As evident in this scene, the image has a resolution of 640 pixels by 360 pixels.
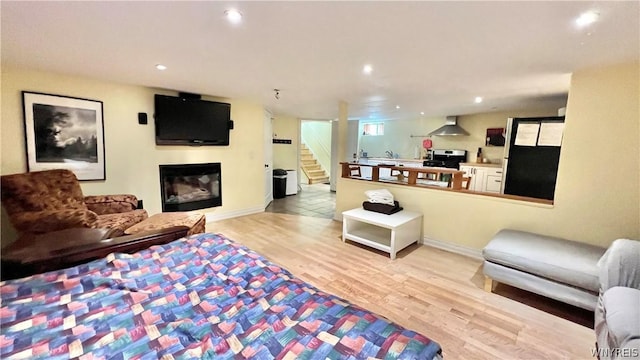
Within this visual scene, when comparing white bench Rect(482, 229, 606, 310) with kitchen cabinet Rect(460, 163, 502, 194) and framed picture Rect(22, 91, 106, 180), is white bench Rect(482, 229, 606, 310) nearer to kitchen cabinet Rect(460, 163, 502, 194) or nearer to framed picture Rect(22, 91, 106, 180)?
kitchen cabinet Rect(460, 163, 502, 194)

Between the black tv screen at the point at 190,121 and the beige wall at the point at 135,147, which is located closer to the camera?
the beige wall at the point at 135,147

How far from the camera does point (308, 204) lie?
603 cm

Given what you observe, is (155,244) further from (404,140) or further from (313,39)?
(404,140)

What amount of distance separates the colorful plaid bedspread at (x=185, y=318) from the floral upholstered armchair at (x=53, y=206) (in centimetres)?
93

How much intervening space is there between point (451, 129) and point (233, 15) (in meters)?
5.71

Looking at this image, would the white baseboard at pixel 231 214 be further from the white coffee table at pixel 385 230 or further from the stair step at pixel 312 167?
the stair step at pixel 312 167

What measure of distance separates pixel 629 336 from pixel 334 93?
141 inches

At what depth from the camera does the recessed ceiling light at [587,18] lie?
1.54 m

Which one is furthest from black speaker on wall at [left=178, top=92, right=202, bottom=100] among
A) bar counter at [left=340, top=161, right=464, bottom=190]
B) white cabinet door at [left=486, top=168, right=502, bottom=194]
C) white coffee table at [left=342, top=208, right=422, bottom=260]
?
white cabinet door at [left=486, top=168, right=502, bottom=194]

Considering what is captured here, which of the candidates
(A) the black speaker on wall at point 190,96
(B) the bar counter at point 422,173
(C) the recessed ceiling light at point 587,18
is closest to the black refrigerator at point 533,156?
(B) the bar counter at point 422,173

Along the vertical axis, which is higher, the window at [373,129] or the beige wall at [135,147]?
the window at [373,129]

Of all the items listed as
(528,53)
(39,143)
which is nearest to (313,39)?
(528,53)

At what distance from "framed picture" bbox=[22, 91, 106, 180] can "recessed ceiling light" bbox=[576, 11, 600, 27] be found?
4.75 meters

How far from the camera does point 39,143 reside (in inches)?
120
